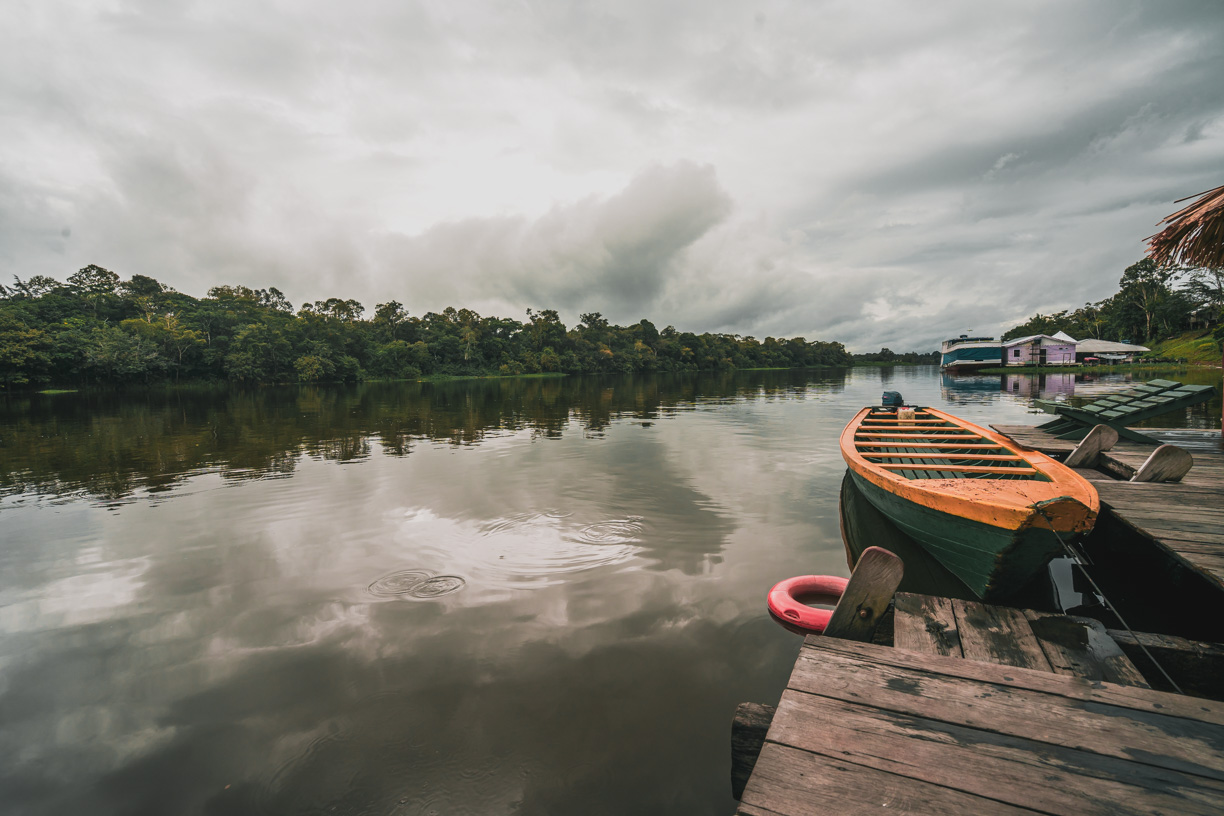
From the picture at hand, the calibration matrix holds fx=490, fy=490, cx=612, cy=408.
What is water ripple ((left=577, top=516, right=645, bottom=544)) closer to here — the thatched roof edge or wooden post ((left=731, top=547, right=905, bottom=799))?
wooden post ((left=731, top=547, right=905, bottom=799))

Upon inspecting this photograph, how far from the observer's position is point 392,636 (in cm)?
476

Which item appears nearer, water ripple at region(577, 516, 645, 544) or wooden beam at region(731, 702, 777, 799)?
wooden beam at region(731, 702, 777, 799)

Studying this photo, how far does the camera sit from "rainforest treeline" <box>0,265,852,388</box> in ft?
173

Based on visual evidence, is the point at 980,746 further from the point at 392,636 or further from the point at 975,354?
the point at 975,354

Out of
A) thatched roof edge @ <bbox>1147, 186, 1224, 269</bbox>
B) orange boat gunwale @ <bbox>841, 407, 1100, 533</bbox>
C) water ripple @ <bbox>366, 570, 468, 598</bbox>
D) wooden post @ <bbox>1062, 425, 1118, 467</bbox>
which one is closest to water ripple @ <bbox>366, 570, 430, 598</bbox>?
water ripple @ <bbox>366, 570, 468, 598</bbox>

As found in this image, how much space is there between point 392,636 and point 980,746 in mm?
4621

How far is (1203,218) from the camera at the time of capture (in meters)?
7.43

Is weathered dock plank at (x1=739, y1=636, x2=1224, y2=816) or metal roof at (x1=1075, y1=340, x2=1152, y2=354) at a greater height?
metal roof at (x1=1075, y1=340, x2=1152, y2=354)

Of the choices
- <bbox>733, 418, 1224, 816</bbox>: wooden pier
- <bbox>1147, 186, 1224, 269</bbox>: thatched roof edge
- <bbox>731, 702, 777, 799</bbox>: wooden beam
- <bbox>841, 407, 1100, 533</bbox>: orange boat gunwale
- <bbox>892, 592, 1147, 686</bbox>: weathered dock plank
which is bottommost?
<bbox>731, 702, 777, 799</bbox>: wooden beam

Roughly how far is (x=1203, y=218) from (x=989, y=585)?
26.3 ft

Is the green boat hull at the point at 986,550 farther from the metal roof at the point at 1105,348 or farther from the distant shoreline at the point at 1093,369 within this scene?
the metal roof at the point at 1105,348

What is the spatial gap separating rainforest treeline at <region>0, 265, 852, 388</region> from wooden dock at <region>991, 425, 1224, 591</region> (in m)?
72.8

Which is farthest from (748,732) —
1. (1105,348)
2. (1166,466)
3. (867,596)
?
(1105,348)

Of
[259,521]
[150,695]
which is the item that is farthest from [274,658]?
[259,521]
